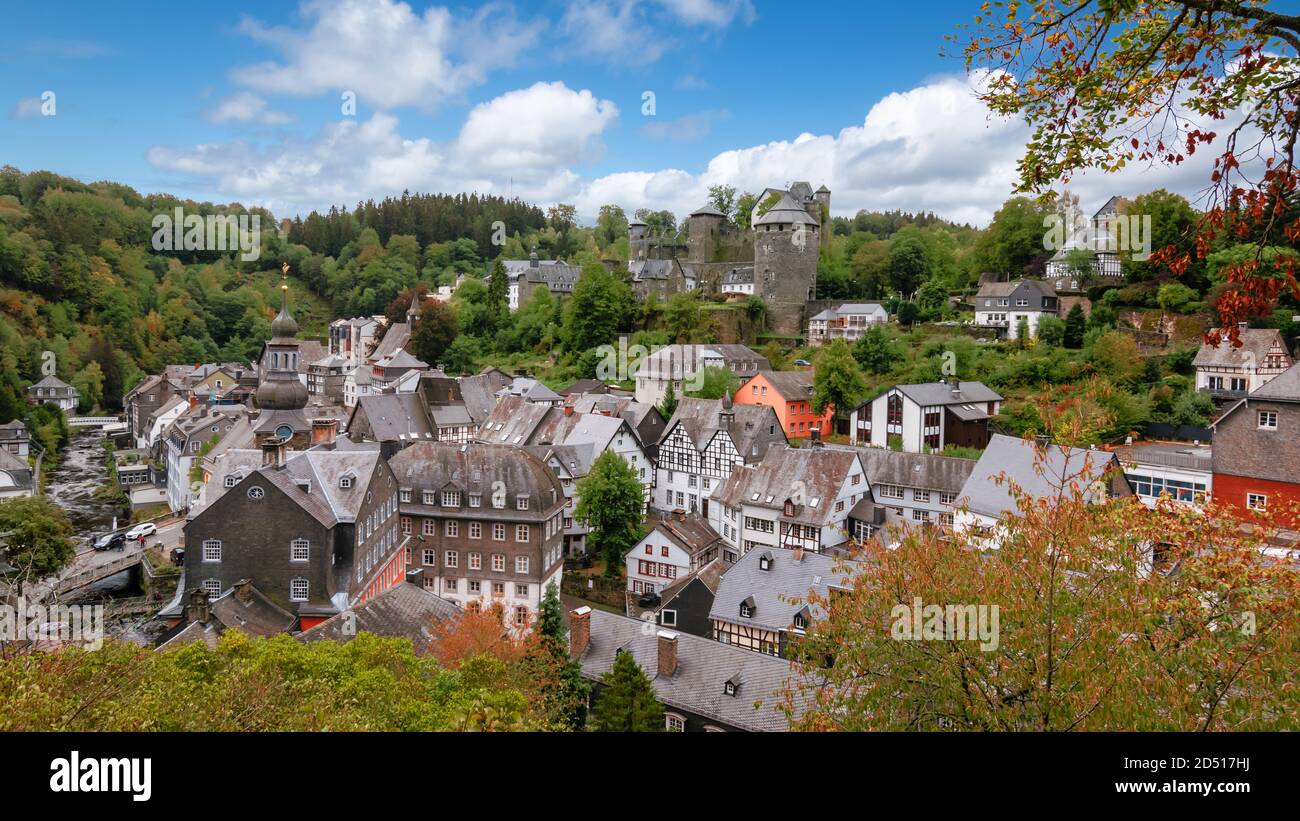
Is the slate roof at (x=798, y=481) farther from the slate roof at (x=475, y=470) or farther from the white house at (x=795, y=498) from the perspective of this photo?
the slate roof at (x=475, y=470)

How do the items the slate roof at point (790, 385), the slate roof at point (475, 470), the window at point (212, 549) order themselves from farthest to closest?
the slate roof at point (790, 385) → the slate roof at point (475, 470) → the window at point (212, 549)

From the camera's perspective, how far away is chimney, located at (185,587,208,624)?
20.7 m

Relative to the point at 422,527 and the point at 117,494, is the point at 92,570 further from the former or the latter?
the point at 117,494

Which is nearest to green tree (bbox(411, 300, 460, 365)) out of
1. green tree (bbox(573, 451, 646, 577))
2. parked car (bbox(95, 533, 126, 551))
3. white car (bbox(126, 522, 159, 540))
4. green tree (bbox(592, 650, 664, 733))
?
white car (bbox(126, 522, 159, 540))

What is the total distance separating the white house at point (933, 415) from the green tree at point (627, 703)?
98.2 ft

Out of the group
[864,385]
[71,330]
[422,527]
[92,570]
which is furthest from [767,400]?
[71,330]

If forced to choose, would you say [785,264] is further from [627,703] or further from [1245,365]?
[627,703]

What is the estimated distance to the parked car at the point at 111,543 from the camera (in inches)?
1531

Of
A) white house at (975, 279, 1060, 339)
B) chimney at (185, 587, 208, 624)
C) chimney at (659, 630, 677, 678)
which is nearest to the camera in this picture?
chimney at (185, 587, 208, 624)

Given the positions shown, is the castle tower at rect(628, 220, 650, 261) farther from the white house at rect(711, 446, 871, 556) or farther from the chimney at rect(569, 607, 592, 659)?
the chimney at rect(569, 607, 592, 659)

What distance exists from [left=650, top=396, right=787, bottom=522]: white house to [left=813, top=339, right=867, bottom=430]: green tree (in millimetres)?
9134

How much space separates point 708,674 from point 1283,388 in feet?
68.5

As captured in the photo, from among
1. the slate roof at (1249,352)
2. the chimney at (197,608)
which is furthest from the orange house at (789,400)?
the chimney at (197,608)

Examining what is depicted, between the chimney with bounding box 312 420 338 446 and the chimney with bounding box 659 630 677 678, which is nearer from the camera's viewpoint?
the chimney with bounding box 659 630 677 678
